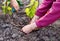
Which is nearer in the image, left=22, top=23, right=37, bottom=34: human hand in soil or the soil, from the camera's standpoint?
left=22, top=23, right=37, bottom=34: human hand in soil

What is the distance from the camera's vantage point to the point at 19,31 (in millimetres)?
1978

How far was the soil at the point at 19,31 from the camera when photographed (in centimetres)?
192

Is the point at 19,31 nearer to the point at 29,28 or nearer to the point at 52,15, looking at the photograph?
the point at 29,28

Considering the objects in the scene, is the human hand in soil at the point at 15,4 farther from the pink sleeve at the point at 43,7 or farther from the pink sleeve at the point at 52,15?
the pink sleeve at the point at 52,15

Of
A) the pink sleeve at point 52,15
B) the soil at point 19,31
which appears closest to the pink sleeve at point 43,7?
the soil at point 19,31

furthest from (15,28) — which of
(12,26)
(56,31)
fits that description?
(56,31)

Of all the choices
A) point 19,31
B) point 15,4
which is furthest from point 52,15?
point 15,4

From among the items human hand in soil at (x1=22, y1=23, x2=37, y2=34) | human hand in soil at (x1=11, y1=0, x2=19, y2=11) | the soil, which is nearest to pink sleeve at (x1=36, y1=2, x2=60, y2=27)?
human hand in soil at (x1=22, y1=23, x2=37, y2=34)

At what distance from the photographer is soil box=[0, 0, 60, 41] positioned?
1917 mm

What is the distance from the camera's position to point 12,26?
6.76 ft

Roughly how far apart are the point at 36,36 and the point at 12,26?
252 mm

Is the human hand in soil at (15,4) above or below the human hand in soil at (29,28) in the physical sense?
above

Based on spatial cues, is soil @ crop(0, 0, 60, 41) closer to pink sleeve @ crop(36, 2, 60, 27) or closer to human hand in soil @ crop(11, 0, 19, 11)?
human hand in soil @ crop(11, 0, 19, 11)

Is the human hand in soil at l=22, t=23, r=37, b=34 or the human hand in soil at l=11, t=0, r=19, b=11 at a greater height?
the human hand in soil at l=11, t=0, r=19, b=11
